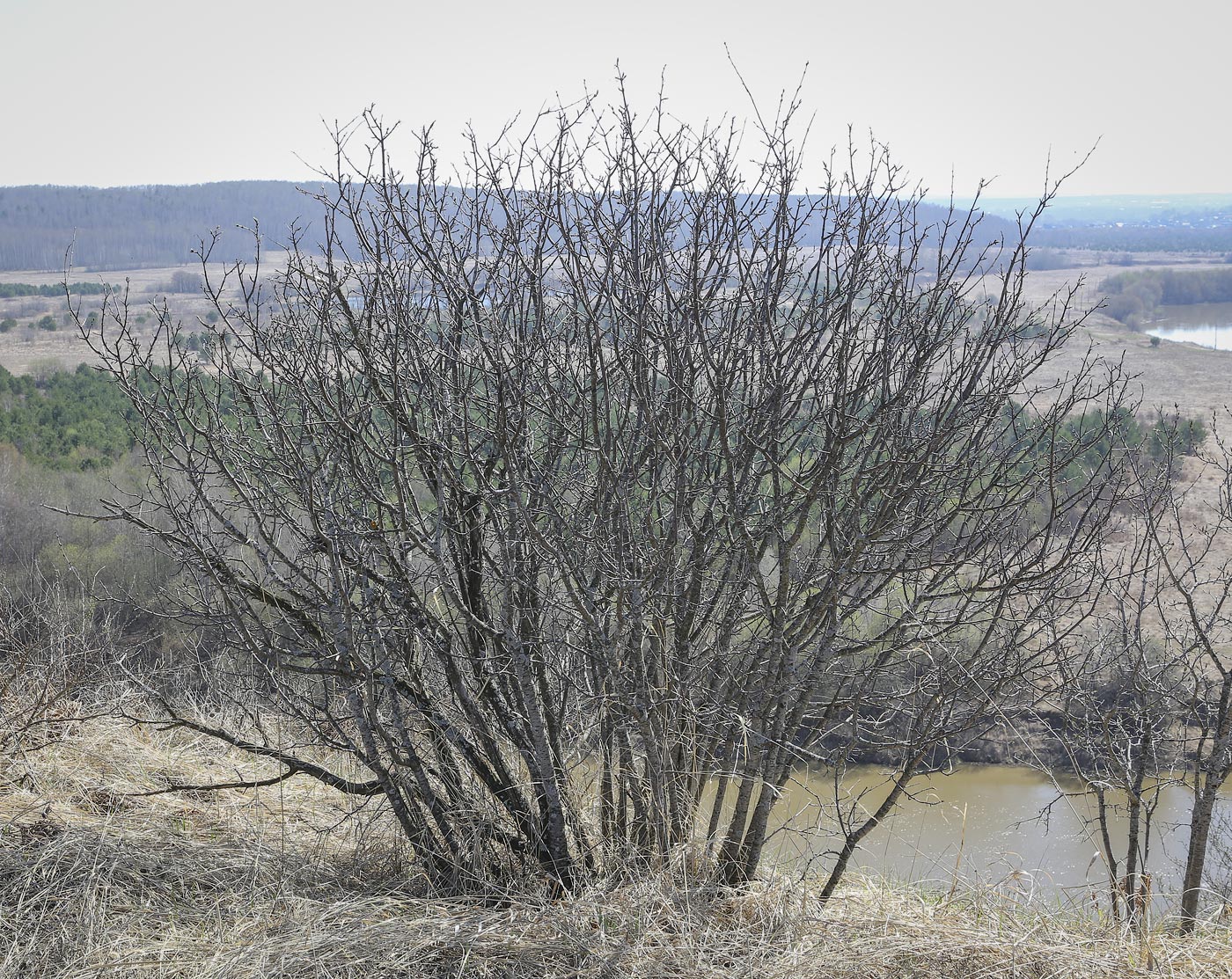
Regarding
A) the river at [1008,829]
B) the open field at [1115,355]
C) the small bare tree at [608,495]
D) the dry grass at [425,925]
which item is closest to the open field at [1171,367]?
the open field at [1115,355]

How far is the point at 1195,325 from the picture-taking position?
39.8 metres

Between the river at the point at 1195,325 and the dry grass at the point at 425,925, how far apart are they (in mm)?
36563

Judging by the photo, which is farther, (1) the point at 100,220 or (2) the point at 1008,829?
(1) the point at 100,220

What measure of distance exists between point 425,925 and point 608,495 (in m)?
1.33

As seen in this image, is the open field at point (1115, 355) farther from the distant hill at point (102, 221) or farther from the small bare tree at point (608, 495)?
the small bare tree at point (608, 495)

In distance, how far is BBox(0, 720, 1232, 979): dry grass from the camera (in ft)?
8.68

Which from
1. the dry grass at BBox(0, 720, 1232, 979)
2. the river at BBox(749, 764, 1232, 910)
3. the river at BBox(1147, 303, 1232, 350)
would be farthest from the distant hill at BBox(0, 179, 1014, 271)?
the river at BBox(1147, 303, 1232, 350)

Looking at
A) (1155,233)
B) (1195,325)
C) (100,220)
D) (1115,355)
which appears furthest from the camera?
(1155,233)

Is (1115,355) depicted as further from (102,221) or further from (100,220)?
(100,220)

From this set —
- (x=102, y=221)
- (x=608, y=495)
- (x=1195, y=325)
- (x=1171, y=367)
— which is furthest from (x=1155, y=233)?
(x=608, y=495)

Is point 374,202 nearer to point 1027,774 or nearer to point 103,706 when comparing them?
point 103,706

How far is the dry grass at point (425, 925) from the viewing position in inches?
104

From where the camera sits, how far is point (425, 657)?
366 centimetres

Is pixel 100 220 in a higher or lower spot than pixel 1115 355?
higher
